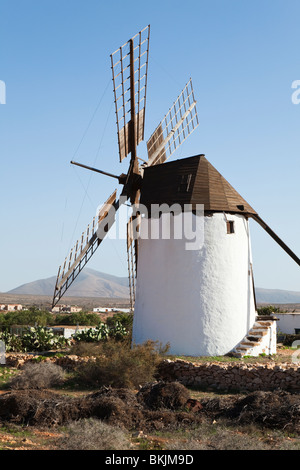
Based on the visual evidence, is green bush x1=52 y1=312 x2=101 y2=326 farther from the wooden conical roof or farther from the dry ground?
the dry ground

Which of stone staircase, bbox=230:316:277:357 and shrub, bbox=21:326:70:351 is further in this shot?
shrub, bbox=21:326:70:351

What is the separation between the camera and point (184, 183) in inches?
674

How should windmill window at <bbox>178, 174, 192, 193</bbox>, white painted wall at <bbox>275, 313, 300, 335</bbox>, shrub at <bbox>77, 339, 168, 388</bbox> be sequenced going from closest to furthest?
shrub at <bbox>77, 339, 168, 388</bbox>, windmill window at <bbox>178, 174, 192, 193</bbox>, white painted wall at <bbox>275, 313, 300, 335</bbox>

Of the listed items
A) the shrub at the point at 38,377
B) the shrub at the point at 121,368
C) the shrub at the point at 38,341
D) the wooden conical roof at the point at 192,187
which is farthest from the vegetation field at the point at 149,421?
the wooden conical roof at the point at 192,187

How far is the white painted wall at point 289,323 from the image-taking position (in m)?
31.4

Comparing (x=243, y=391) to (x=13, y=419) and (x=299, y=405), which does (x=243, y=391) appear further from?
(x=13, y=419)

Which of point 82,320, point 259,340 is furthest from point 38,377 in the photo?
point 82,320

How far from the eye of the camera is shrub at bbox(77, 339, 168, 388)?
12.5 m

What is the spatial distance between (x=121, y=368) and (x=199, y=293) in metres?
4.50

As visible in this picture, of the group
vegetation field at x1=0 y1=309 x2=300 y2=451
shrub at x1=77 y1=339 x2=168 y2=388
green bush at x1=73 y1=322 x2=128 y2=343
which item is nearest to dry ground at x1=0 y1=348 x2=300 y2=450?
vegetation field at x1=0 y1=309 x2=300 y2=451

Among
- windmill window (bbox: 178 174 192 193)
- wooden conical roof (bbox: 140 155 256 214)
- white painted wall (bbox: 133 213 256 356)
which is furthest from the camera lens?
windmill window (bbox: 178 174 192 193)

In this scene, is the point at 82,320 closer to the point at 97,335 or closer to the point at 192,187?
the point at 97,335

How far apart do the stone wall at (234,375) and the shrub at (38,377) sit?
2.82 metres

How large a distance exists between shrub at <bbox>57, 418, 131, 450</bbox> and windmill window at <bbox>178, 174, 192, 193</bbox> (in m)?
10.2
